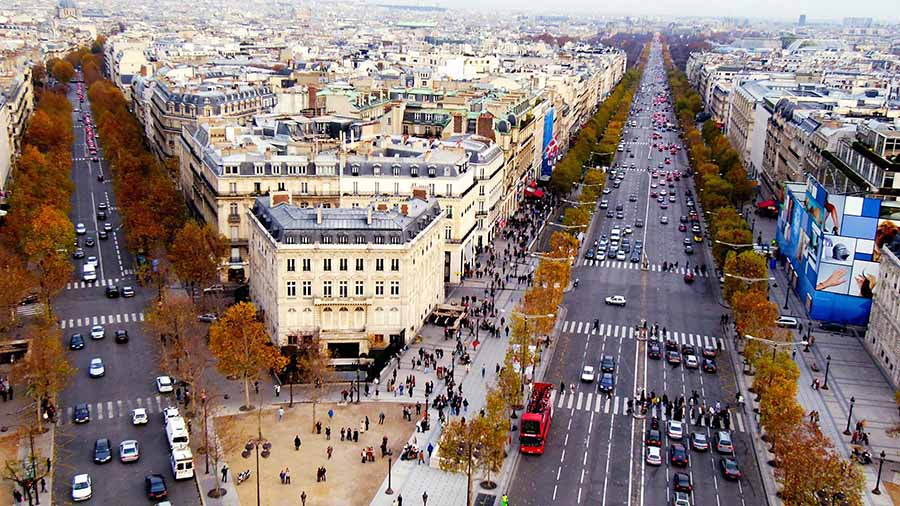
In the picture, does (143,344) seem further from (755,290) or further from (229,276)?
(755,290)

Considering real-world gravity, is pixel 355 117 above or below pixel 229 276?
above

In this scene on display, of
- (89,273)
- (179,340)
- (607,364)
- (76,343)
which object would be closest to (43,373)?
(179,340)

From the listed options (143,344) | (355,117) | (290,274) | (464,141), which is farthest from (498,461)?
(355,117)

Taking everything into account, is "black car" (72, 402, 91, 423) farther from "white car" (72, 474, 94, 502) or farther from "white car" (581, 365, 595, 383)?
"white car" (581, 365, 595, 383)

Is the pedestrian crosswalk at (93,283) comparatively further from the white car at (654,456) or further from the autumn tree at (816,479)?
the autumn tree at (816,479)

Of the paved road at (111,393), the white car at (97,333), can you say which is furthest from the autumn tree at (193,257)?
the white car at (97,333)
